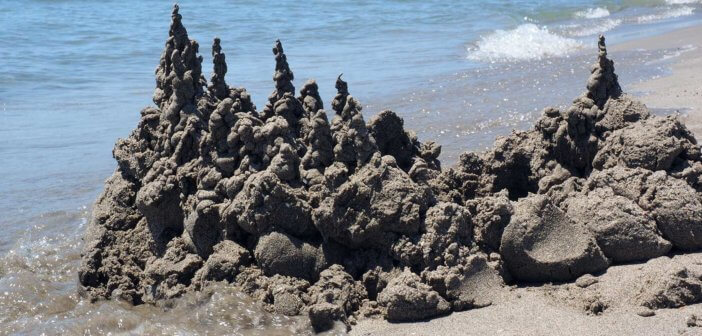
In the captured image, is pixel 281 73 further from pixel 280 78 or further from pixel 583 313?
pixel 583 313

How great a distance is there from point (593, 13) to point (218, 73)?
2337 cm

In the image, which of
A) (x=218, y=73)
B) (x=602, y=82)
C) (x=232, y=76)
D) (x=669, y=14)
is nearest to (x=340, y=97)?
(x=218, y=73)

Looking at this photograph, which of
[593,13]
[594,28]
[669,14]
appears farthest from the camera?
[593,13]

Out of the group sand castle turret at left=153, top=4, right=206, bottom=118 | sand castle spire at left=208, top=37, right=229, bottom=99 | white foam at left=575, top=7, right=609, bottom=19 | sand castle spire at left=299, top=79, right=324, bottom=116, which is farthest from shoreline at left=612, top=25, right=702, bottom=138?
white foam at left=575, top=7, right=609, bottom=19

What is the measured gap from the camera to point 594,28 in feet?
77.3

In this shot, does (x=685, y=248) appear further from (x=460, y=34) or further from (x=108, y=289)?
(x=460, y=34)

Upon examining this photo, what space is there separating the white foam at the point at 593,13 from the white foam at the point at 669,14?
5.35 feet

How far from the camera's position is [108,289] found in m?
5.63

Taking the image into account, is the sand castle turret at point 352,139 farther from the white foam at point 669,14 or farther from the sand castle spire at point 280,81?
the white foam at point 669,14

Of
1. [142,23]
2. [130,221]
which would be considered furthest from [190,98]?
[142,23]

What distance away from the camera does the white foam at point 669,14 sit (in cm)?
2455

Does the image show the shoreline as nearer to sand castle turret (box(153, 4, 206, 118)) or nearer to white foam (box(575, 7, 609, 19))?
sand castle turret (box(153, 4, 206, 118))

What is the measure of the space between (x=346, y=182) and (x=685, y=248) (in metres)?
2.05

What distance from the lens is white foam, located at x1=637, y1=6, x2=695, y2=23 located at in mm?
24547
